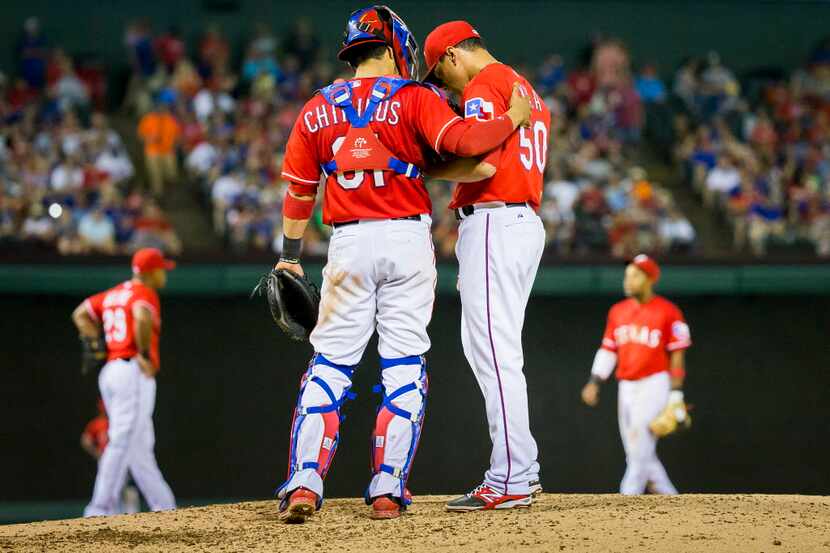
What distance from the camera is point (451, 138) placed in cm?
501

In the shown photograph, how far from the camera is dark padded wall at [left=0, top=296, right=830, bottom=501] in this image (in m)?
10.9

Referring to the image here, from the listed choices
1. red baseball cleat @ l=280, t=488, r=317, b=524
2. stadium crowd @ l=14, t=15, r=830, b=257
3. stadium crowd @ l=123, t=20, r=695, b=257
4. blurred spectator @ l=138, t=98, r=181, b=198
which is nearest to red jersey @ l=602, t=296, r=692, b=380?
stadium crowd @ l=14, t=15, r=830, b=257

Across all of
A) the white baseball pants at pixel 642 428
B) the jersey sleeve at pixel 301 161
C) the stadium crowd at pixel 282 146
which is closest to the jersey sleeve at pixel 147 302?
the stadium crowd at pixel 282 146

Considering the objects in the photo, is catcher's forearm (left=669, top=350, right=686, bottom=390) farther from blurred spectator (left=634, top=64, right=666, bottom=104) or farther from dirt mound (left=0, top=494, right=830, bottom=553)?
blurred spectator (left=634, top=64, right=666, bottom=104)

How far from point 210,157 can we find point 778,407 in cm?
768

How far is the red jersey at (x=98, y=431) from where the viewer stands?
35.1 feet

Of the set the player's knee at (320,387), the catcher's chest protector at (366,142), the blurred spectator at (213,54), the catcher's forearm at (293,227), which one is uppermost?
the blurred spectator at (213,54)

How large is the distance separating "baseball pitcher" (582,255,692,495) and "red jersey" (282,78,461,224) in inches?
192

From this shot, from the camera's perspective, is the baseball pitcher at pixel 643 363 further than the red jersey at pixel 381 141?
Yes

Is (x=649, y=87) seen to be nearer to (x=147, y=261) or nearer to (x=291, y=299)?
(x=147, y=261)

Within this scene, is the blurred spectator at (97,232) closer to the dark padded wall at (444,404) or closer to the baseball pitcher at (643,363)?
the dark padded wall at (444,404)

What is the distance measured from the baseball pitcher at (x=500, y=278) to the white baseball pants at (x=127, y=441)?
15.2 feet

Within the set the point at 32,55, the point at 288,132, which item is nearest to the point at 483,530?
the point at 288,132

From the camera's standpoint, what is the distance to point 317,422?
17.0 ft
